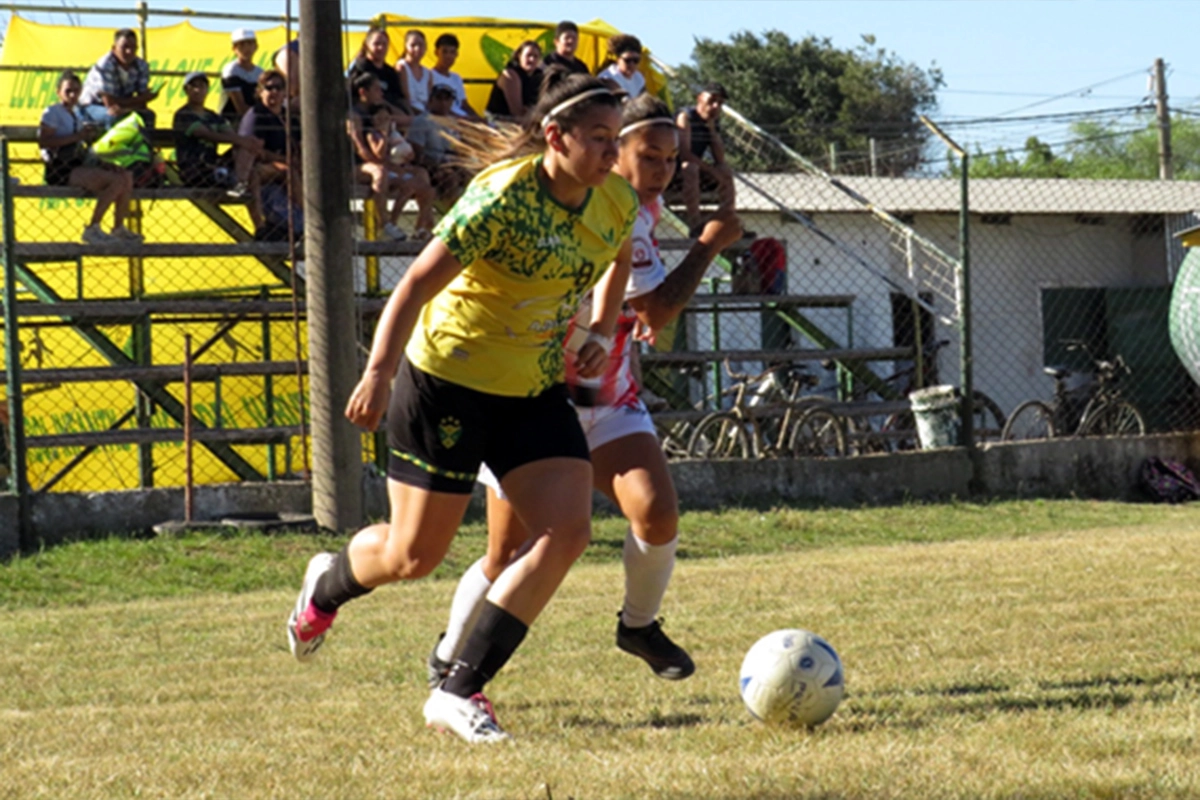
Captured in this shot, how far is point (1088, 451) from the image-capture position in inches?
624

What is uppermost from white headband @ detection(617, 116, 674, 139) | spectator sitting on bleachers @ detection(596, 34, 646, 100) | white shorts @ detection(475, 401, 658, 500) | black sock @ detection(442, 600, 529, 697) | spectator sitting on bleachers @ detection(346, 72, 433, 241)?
spectator sitting on bleachers @ detection(596, 34, 646, 100)

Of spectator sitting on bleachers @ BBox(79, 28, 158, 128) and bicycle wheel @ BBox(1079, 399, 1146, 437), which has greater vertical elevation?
spectator sitting on bleachers @ BBox(79, 28, 158, 128)

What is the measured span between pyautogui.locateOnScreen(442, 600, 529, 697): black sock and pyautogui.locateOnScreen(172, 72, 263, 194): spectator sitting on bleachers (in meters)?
9.32

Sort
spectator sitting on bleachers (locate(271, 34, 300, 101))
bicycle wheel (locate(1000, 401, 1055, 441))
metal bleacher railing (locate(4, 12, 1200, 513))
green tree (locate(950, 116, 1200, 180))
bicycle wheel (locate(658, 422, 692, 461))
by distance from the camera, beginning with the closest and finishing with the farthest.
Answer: spectator sitting on bleachers (locate(271, 34, 300, 101))
metal bleacher railing (locate(4, 12, 1200, 513))
bicycle wheel (locate(658, 422, 692, 461))
bicycle wheel (locate(1000, 401, 1055, 441))
green tree (locate(950, 116, 1200, 180))

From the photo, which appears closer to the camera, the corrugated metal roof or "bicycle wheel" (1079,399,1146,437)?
"bicycle wheel" (1079,399,1146,437)

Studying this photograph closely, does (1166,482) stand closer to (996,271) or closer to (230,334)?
(230,334)

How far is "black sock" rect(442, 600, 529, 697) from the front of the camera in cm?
492

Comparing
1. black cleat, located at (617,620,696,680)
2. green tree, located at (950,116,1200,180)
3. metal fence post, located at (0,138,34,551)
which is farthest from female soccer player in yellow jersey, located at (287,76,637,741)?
green tree, located at (950,116,1200,180)

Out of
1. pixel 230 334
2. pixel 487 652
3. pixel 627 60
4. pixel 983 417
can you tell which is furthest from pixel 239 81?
pixel 487 652

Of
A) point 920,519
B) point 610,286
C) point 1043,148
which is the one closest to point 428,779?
point 610,286

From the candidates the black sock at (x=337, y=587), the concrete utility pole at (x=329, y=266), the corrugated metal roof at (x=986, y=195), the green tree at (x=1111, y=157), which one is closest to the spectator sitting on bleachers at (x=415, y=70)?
the concrete utility pole at (x=329, y=266)

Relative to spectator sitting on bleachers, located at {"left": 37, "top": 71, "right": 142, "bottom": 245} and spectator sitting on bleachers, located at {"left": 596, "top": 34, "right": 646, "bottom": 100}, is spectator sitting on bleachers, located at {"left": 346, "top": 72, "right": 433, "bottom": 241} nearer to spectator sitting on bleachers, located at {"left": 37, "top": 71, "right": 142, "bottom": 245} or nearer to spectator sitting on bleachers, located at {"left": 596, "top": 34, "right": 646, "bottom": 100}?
spectator sitting on bleachers, located at {"left": 37, "top": 71, "right": 142, "bottom": 245}

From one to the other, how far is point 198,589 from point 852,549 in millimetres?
4545

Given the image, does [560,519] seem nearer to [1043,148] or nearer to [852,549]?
[852,549]
